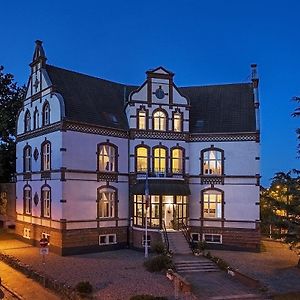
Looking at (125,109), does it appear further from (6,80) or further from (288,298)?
(288,298)

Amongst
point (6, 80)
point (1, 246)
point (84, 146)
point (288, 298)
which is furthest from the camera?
point (6, 80)

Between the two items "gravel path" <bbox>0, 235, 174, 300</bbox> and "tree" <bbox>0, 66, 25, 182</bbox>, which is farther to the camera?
"tree" <bbox>0, 66, 25, 182</bbox>

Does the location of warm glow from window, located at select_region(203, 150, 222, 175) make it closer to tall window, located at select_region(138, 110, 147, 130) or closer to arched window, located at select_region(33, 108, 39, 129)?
tall window, located at select_region(138, 110, 147, 130)

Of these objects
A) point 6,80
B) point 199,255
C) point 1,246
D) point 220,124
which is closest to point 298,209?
point 199,255

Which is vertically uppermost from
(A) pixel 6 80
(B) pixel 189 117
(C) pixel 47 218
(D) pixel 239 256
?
(A) pixel 6 80

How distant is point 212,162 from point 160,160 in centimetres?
445

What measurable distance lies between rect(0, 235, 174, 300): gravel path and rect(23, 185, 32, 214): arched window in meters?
3.73

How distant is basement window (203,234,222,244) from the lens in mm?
35094

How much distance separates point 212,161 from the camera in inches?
1411

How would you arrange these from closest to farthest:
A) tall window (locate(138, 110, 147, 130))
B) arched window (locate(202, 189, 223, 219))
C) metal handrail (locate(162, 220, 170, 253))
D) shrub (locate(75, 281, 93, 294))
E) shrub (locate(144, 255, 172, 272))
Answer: shrub (locate(75, 281, 93, 294)), shrub (locate(144, 255, 172, 272)), metal handrail (locate(162, 220, 170, 253)), tall window (locate(138, 110, 147, 130)), arched window (locate(202, 189, 223, 219))

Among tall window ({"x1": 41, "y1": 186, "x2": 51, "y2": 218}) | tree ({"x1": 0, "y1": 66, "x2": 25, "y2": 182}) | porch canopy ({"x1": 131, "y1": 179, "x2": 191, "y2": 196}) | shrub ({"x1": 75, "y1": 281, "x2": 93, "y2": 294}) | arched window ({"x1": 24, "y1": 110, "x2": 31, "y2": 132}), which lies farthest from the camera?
tree ({"x1": 0, "y1": 66, "x2": 25, "y2": 182})

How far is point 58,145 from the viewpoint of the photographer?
1234 inches

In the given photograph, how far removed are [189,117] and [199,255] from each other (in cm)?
1278

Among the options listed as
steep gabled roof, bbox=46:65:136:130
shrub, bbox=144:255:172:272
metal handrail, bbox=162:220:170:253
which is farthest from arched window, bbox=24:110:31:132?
shrub, bbox=144:255:172:272
